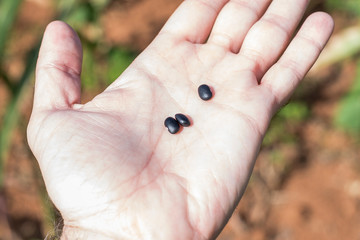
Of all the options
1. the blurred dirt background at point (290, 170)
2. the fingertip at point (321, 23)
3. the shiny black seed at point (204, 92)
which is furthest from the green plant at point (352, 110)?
the shiny black seed at point (204, 92)

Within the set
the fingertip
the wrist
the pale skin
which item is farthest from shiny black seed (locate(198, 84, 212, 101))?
the wrist

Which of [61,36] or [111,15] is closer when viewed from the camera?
[61,36]

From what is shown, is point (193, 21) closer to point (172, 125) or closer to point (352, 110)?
point (172, 125)

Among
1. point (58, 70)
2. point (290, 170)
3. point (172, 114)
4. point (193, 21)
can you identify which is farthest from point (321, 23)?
point (290, 170)

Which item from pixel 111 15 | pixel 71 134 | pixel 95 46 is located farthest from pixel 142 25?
pixel 71 134

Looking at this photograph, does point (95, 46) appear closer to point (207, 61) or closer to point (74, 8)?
point (74, 8)

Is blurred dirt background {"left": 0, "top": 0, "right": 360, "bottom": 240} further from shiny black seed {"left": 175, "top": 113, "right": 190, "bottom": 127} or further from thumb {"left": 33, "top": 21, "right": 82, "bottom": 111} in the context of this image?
shiny black seed {"left": 175, "top": 113, "right": 190, "bottom": 127}

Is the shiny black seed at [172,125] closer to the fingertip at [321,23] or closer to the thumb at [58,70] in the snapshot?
the thumb at [58,70]
